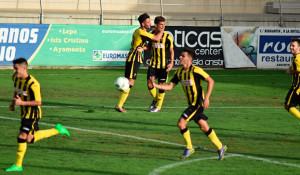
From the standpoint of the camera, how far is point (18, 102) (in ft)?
31.3

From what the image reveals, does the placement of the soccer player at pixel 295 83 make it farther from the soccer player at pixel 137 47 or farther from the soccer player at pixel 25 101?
the soccer player at pixel 25 101

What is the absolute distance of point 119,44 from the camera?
28.2 metres

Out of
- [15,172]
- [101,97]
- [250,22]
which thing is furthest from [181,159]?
[250,22]

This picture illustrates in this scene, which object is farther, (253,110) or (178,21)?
(178,21)

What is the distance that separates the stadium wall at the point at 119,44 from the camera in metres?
27.0

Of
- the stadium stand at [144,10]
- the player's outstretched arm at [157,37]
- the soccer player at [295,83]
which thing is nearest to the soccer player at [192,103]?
the soccer player at [295,83]

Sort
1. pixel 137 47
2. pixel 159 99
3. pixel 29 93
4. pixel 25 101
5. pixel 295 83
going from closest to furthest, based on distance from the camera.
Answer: pixel 25 101 → pixel 29 93 → pixel 295 83 → pixel 137 47 → pixel 159 99

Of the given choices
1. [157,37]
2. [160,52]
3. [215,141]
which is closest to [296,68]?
[215,141]

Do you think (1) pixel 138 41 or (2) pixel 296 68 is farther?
(1) pixel 138 41

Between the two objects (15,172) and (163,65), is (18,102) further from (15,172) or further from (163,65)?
(163,65)

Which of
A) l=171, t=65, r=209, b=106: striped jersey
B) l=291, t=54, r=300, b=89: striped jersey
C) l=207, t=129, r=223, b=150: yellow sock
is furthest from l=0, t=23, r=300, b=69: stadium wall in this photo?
l=207, t=129, r=223, b=150: yellow sock

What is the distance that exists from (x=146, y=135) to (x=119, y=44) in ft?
51.3

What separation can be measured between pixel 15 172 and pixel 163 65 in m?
7.57

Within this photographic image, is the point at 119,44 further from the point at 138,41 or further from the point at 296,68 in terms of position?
the point at 296,68
